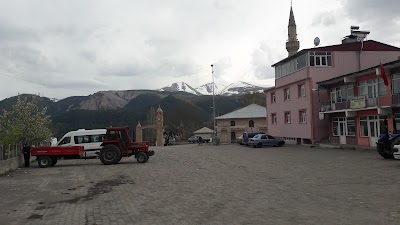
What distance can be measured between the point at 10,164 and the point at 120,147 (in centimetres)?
624

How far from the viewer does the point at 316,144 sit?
37.6 metres

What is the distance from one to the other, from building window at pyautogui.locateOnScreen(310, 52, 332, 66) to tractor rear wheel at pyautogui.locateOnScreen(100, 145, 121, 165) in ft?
74.7

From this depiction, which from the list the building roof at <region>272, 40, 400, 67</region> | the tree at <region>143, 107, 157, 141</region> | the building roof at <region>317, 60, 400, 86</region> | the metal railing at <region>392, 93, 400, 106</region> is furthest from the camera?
the tree at <region>143, 107, 157, 141</region>

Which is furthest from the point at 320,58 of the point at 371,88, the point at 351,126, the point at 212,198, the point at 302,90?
the point at 212,198

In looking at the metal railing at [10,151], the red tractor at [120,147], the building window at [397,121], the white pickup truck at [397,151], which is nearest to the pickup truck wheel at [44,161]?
the metal railing at [10,151]

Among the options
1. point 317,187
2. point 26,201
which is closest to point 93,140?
point 26,201

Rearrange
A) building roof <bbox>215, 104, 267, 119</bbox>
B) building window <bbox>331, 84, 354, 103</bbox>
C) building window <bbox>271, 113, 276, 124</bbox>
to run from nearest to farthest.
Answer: building window <bbox>331, 84, 354, 103</bbox>, building window <bbox>271, 113, 276, 124</bbox>, building roof <bbox>215, 104, 267, 119</bbox>

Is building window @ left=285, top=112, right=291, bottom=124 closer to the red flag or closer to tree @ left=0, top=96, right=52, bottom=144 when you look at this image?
the red flag

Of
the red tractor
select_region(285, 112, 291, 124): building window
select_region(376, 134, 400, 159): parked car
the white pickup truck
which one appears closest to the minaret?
select_region(285, 112, 291, 124): building window

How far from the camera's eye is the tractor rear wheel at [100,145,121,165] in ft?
78.8

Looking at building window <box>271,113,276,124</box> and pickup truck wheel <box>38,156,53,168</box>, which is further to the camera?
building window <box>271,113,276,124</box>

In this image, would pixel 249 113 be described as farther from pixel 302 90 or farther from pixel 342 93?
pixel 342 93

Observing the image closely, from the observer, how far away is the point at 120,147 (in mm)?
24531

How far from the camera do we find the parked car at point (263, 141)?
4084 centimetres
